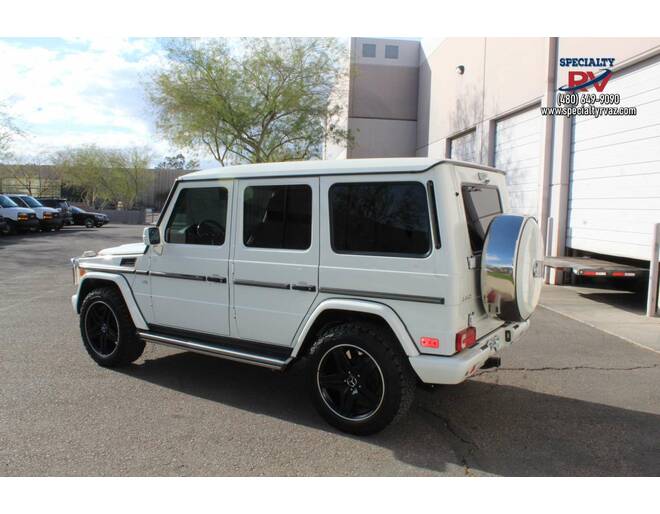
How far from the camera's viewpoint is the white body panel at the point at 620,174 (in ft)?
30.5

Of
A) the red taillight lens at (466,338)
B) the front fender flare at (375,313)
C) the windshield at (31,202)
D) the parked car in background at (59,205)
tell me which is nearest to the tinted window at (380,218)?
the front fender flare at (375,313)

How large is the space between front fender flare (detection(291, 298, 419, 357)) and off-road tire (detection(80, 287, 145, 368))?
2200 millimetres

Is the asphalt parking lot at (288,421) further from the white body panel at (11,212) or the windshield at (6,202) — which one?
the windshield at (6,202)

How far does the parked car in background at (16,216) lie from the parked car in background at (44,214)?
0.45 metres

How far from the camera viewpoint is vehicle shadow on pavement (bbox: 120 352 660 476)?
143 inches

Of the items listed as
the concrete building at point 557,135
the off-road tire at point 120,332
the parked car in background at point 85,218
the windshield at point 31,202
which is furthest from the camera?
the parked car in background at point 85,218

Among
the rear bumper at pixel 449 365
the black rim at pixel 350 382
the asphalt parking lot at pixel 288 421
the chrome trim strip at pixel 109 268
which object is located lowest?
the asphalt parking lot at pixel 288 421

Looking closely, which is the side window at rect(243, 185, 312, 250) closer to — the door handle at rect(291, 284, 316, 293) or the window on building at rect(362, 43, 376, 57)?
the door handle at rect(291, 284, 316, 293)

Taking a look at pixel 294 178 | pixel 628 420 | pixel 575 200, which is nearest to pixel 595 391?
pixel 628 420

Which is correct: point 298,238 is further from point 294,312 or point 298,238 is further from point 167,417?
point 167,417

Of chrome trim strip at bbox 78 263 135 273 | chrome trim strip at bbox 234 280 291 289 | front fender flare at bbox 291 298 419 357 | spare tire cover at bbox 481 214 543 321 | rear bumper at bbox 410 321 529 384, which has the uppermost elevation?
Answer: spare tire cover at bbox 481 214 543 321

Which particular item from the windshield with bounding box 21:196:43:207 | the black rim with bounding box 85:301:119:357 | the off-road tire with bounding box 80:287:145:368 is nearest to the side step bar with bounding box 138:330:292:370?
the off-road tire with bounding box 80:287:145:368

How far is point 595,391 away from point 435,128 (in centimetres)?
1835

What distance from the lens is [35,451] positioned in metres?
3.68
